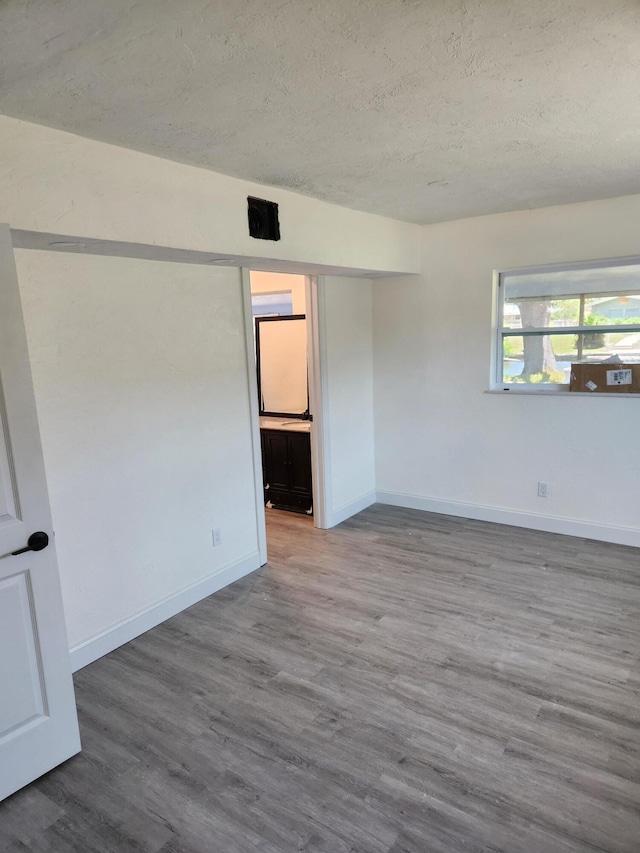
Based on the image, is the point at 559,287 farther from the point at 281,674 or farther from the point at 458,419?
the point at 281,674

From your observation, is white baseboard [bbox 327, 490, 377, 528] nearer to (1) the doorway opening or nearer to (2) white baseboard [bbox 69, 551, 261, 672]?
(1) the doorway opening

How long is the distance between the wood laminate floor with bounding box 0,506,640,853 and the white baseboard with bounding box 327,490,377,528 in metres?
1.00

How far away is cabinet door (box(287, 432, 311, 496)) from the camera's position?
487 centimetres

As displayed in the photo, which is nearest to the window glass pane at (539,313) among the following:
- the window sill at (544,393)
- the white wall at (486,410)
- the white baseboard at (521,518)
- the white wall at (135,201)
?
the white wall at (486,410)

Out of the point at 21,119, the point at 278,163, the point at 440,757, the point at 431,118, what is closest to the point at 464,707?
the point at 440,757

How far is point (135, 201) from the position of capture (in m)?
2.43

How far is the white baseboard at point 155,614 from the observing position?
2.86 meters

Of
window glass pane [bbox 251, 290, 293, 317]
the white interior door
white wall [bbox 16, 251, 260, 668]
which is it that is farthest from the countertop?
the white interior door

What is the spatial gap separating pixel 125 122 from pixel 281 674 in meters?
2.59

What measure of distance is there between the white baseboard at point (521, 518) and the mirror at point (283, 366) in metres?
1.26

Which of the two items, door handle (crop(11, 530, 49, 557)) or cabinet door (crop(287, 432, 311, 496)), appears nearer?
door handle (crop(11, 530, 49, 557))

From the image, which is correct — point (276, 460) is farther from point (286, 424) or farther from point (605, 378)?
point (605, 378)

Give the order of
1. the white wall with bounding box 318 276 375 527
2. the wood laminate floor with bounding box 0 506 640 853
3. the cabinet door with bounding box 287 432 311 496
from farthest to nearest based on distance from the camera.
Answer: the cabinet door with bounding box 287 432 311 496
the white wall with bounding box 318 276 375 527
the wood laminate floor with bounding box 0 506 640 853

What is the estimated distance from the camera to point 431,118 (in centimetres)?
213
